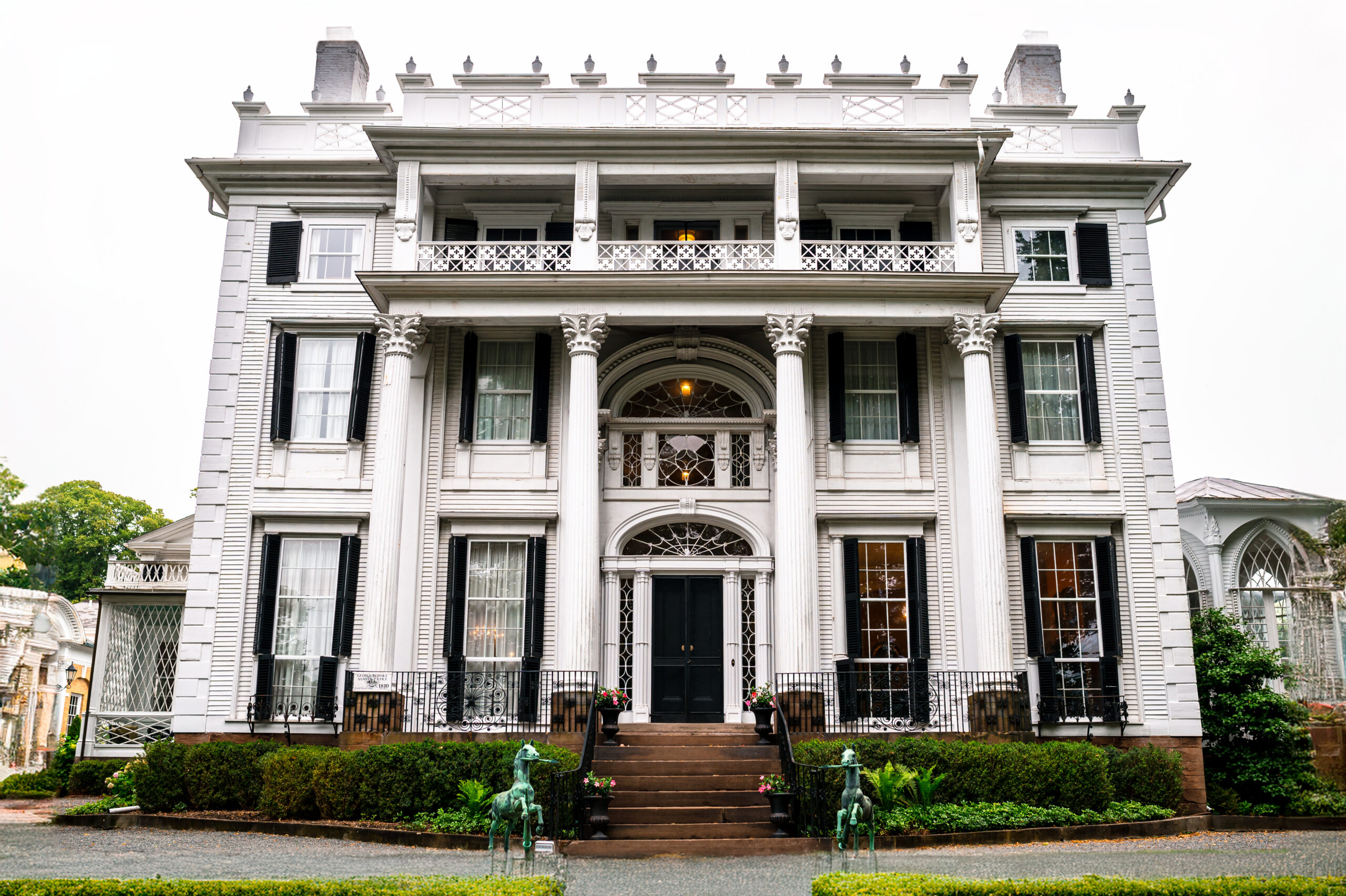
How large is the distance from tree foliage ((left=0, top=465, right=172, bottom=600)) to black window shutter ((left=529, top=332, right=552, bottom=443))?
4987 cm

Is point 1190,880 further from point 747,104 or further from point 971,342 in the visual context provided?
point 747,104

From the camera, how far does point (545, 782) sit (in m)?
14.1

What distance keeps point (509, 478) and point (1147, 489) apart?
11.7 metres

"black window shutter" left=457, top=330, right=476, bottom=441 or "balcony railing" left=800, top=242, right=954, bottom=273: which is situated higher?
"balcony railing" left=800, top=242, right=954, bottom=273

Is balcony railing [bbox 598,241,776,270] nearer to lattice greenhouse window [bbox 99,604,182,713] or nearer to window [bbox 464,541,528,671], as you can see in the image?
window [bbox 464,541,528,671]

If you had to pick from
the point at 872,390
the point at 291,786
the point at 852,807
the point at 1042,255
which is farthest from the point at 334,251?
the point at 852,807

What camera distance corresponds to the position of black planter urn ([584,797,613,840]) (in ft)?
46.2

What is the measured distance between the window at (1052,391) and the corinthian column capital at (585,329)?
7.99m

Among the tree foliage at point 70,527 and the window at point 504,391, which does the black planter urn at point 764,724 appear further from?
Result: the tree foliage at point 70,527

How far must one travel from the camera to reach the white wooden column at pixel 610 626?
761 inches

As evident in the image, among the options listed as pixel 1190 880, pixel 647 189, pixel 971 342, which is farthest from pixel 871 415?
pixel 1190 880

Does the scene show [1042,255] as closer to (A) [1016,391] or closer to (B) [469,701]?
(A) [1016,391]

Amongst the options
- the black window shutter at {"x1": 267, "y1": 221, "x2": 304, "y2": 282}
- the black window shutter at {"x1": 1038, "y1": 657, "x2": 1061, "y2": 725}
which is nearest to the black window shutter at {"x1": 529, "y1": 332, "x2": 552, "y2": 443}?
the black window shutter at {"x1": 267, "y1": 221, "x2": 304, "y2": 282}

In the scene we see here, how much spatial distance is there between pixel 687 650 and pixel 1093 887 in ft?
36.4
